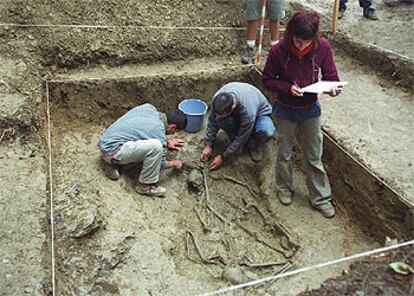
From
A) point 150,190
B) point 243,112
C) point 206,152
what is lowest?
point 150,190

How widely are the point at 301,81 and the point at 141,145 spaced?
5.60ft

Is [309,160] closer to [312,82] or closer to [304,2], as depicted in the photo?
[312,82]

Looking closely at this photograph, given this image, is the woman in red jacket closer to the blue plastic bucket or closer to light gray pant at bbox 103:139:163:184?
light gray pant at bbox 103:139:163:184

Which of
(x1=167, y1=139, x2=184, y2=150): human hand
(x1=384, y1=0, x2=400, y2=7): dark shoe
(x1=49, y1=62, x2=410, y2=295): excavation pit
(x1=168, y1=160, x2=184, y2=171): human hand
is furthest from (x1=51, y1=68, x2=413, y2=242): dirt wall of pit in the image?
(x1=384, y1=0, x2=400, y2=7): dark shoe

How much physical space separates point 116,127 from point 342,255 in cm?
261

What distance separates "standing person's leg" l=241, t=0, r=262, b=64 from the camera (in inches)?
233

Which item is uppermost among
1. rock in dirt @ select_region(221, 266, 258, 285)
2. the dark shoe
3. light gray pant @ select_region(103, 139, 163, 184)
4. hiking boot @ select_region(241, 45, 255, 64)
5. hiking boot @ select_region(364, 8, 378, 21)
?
the dark shoe

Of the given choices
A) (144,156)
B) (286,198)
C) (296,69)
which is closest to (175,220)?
(144,156)

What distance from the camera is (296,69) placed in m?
3.65

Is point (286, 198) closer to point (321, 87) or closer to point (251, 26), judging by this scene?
point (321, 87)

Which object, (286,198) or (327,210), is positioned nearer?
(327,210)

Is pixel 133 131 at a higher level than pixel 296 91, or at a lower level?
lower

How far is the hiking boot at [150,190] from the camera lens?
4578 mm

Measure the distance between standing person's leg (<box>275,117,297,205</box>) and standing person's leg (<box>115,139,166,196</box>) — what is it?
1.23m
